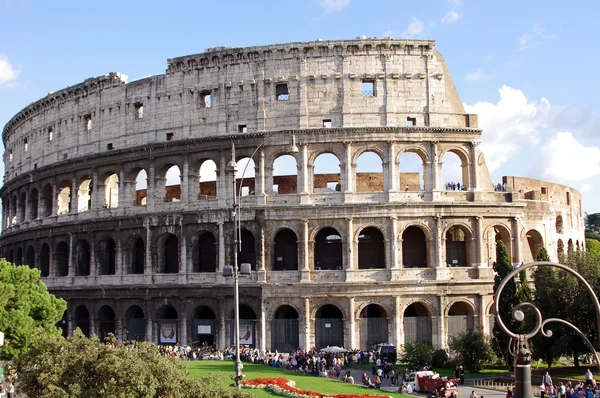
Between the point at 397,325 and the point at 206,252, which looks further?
the point at 206,252

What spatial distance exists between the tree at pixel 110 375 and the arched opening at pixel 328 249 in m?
20.7

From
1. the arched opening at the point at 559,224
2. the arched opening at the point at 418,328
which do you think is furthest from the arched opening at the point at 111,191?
the arched opening at the point at 559,224

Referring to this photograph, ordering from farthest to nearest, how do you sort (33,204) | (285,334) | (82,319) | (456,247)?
(33,204) < (82,319) < (456,247) < (285,334)

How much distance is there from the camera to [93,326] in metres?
42.0

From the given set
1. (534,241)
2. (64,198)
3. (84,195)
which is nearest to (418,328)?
(534,241)

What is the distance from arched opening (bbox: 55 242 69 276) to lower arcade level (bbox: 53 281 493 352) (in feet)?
31.8

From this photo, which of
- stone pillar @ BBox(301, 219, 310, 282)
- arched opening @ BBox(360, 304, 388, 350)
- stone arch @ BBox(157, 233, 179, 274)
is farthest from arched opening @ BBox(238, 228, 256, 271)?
arched opening @ BBox(360, 304, 388, 350)

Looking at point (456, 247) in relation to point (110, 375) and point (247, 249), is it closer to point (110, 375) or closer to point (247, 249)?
point (247, 249)

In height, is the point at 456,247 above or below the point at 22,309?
above

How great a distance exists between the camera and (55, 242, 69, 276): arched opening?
45219 millimetres

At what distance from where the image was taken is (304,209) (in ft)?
121

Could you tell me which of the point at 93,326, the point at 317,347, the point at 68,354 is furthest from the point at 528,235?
the point at 68,354

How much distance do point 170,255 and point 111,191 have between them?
7959 millimetres

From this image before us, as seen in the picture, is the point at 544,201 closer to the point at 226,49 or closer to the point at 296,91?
the point at 296,91
